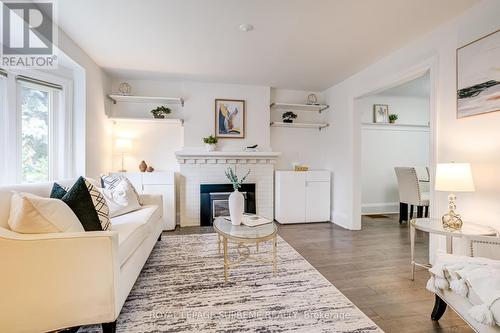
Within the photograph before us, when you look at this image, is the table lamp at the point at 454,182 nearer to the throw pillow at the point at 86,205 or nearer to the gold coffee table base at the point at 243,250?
the gold coffee table base at the point at 243,250

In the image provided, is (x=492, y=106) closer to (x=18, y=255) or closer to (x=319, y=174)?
(x=319, y=174)

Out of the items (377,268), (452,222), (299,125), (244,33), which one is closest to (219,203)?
(299,125)

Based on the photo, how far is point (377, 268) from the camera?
2.53 meters

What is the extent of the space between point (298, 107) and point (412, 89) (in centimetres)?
213

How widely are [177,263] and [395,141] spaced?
4879 millimetres

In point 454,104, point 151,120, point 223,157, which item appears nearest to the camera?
point 454,104

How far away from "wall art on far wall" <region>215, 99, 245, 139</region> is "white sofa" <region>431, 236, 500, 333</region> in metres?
3.37

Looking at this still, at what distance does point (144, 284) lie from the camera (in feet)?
7.02

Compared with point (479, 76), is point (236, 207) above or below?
below

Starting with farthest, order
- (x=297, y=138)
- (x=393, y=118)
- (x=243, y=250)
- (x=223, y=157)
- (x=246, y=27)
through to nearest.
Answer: (x=393, y=118) → (x=297, y=138) → (x=223, y=157) → (x=243, y=250) → (x=246, y=27)

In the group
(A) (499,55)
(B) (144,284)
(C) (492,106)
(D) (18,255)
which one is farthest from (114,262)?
(A) (499,55)

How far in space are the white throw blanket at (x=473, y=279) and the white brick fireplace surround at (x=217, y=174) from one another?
292cm

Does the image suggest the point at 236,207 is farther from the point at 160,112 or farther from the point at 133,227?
the point at 160,112

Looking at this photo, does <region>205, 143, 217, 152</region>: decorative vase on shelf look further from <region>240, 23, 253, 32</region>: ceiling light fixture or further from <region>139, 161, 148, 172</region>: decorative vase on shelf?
<region>240, 23, 253, 32</region>: ceiling light fixture
